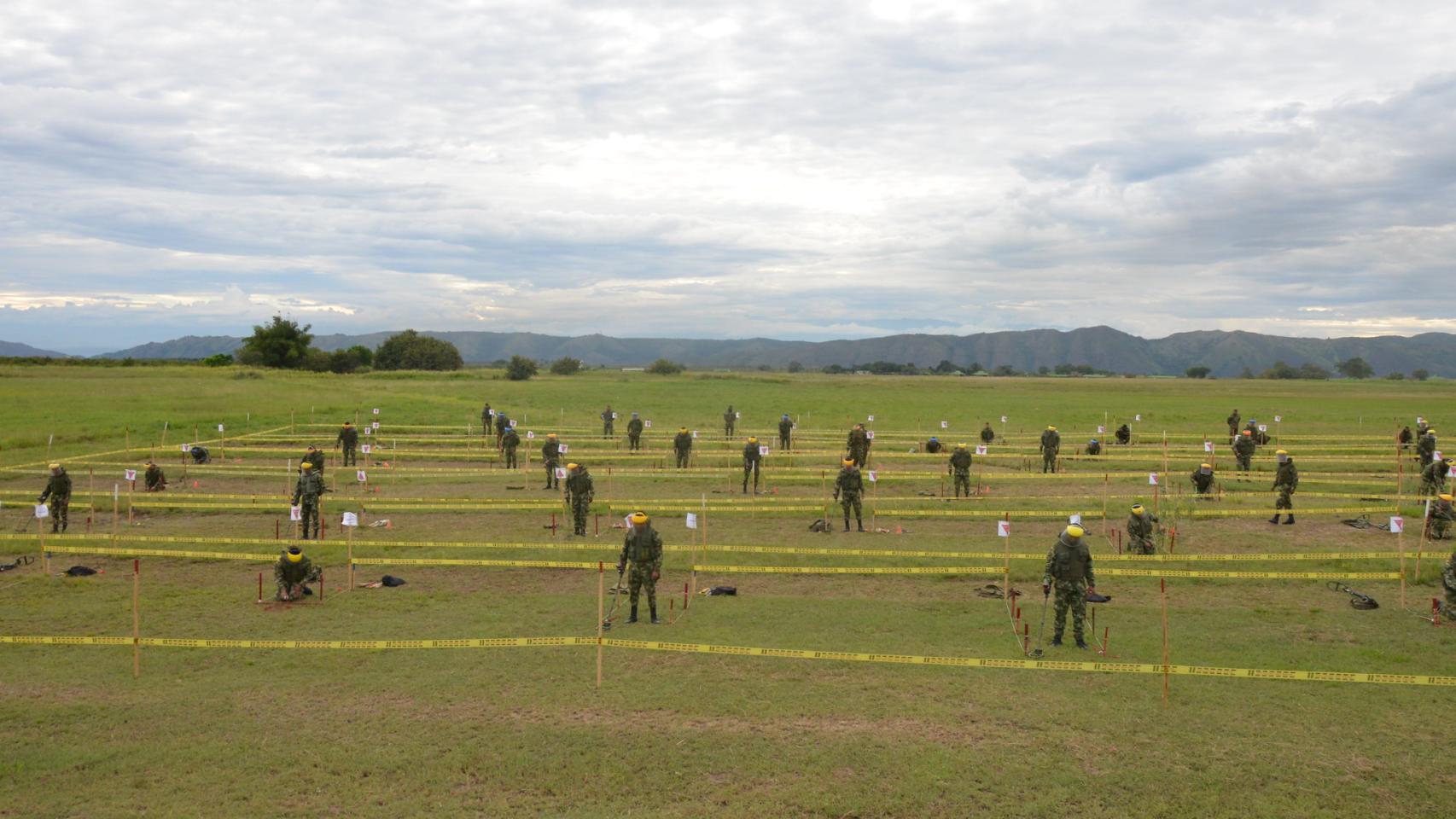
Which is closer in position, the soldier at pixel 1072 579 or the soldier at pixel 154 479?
the soldier at pixel 1072 579

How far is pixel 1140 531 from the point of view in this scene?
19.6m

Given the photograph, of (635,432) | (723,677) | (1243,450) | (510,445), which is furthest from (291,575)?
(1243,450)

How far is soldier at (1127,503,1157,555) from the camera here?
19.4 metres

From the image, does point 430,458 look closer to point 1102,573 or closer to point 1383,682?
point 1102,573

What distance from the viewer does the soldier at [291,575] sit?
16.0m

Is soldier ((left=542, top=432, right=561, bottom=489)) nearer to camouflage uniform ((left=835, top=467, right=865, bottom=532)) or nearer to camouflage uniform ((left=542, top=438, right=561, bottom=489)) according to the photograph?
camouflage uniform ((left=542, top=438, right=561, bottom=489))

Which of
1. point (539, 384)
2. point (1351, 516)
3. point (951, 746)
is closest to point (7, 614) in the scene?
point (951, 746)

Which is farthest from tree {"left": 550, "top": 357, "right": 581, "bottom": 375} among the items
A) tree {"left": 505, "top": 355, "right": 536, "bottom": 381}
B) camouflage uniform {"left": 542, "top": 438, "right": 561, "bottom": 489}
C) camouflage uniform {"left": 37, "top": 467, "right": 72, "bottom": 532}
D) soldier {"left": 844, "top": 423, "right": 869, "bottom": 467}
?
camouflage uniform {"left": 37, "top": 467, "right": 72, "bottom": 532}

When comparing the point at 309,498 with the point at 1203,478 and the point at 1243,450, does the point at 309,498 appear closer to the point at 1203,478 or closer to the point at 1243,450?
the point at 1203,478

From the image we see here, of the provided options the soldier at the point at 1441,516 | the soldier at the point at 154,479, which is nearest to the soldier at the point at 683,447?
the soldier at the point at 154,479

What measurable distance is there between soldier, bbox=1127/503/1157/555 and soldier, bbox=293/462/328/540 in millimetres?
19696

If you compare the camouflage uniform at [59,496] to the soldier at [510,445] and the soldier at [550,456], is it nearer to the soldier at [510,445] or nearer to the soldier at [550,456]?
the soldier at [550,456]

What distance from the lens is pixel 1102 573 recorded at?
59.0ft

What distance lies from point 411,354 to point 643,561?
4952 inches
